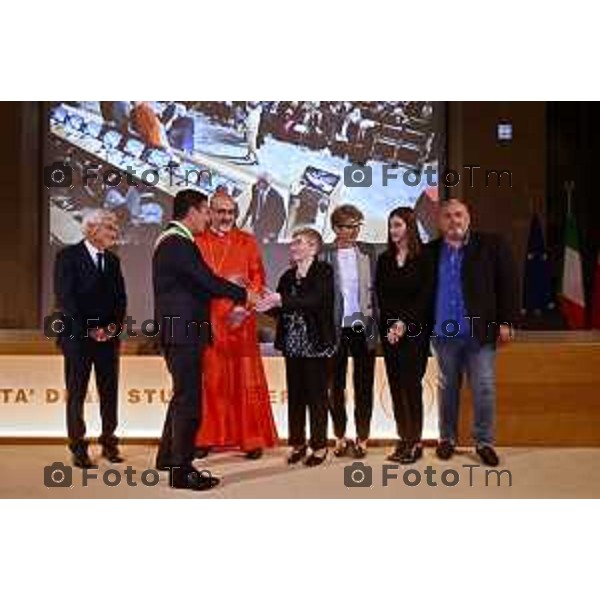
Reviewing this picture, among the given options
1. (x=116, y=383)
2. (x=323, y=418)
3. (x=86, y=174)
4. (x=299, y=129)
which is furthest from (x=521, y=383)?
(x=86, y=174)

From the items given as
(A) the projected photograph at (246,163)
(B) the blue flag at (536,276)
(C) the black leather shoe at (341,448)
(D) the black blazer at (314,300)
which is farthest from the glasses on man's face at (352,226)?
(C) the black leather shoe at (341,448)

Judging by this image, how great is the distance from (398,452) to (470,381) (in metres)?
0.41

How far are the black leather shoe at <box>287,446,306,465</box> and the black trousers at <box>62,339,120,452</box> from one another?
2.28ft

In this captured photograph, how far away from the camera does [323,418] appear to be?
4082 mm

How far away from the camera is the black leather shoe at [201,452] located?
4.02 meters

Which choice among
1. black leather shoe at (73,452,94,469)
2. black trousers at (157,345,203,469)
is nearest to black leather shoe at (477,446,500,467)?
black trousers at (157,345,203,469)

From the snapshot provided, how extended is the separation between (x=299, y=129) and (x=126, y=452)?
1.47 m

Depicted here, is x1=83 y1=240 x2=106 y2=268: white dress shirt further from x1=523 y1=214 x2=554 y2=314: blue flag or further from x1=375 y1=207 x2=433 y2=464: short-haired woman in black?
x1=523 y1=214 x2=554 y2=314: blue flag

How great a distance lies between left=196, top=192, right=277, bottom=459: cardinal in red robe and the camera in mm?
3988

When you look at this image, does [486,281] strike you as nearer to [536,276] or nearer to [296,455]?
[536,276]

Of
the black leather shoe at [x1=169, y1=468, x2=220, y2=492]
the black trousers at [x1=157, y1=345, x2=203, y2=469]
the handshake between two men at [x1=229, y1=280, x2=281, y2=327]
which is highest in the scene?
the handshake between two men at [x1=229, y1=280, x2=281, y2=327]

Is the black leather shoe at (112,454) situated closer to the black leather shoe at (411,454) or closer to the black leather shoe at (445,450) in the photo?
the black leather shoe at (411,454)

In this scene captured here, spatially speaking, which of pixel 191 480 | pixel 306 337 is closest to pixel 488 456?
pixel 306 337

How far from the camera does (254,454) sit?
407 cm
